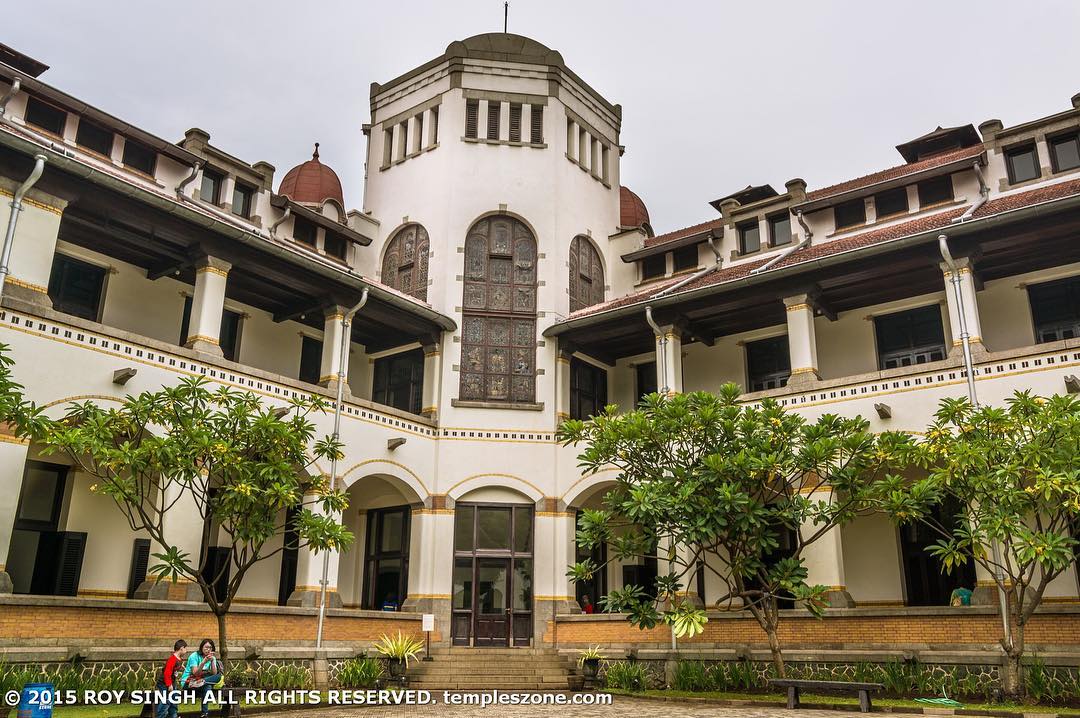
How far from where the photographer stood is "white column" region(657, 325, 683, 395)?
22.0m

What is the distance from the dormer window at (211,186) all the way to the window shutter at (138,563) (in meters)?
8.77

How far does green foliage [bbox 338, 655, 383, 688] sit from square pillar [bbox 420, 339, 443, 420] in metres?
6.62

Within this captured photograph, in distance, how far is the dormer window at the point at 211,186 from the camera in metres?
23.0

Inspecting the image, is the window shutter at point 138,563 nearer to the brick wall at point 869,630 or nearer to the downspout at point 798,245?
the brick wall at point 869,630

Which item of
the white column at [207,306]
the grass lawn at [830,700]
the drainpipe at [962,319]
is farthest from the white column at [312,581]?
the drainpipe at [962,319]

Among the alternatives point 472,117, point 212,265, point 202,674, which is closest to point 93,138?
point 212,265

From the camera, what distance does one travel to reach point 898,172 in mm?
24594

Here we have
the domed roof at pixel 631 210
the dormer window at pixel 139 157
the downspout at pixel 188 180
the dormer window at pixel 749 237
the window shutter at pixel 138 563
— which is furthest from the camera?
the domed roof at pixel 631 210

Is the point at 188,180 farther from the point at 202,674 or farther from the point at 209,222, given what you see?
the point at 202,674

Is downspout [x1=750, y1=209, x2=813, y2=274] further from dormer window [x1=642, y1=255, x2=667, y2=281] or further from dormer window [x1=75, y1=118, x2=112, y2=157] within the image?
dormer window [x1=75, y1=118, x2=112, y2=157]

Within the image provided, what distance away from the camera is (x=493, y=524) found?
A: 890 inches

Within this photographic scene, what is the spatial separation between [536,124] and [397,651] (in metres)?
15.3

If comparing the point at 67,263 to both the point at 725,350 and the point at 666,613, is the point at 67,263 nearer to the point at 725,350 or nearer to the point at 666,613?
the point at 666,613

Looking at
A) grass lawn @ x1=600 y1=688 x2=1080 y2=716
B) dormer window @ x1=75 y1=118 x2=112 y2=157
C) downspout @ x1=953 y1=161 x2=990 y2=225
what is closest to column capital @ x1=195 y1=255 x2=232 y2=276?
dormer window @ x1=75 y1=118 x2=112 y2=157
